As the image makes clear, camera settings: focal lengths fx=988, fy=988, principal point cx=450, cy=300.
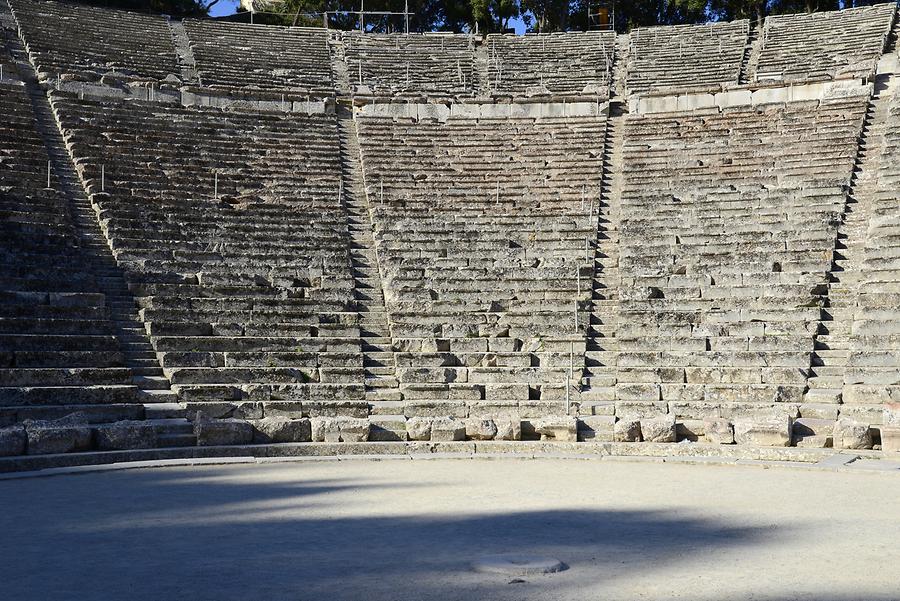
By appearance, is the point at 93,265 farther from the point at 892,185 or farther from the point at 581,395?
the point at 892,185

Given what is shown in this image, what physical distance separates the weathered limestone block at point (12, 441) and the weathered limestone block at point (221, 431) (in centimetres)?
182

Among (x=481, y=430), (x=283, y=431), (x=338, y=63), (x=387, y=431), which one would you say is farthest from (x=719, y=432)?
(x=338, y=63)

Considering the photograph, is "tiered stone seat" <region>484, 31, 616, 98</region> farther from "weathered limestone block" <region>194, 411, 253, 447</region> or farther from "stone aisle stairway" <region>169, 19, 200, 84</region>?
"weathered limestone block" <region>194, 411, 253, 447</region>

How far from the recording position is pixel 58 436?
998 cm

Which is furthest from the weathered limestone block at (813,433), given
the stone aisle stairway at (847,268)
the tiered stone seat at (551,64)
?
the tiered stone seat at (551,64)

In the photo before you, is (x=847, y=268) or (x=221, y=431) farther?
(x=847, y=268)

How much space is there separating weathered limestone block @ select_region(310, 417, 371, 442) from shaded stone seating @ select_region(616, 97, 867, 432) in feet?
10.9

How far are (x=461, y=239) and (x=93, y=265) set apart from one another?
569 centimetres

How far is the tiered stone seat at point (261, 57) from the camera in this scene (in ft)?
71.8

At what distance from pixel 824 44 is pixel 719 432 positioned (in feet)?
49.4

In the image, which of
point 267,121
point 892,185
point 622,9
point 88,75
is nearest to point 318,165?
point 267,121

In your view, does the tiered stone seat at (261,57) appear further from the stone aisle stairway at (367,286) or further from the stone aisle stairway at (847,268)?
the stone aisle stairway at (847,268)

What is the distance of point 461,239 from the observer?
16156mm

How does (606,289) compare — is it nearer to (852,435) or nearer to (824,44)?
(852,435)
